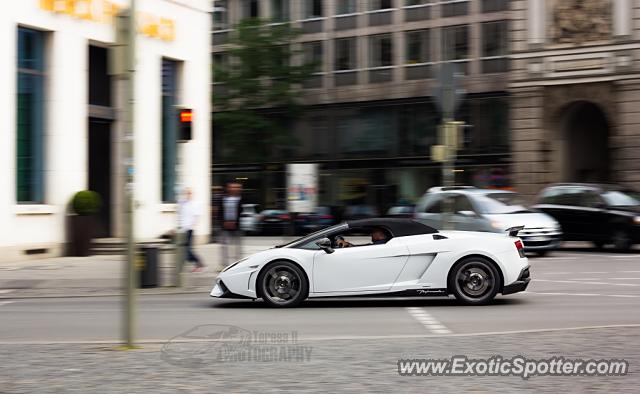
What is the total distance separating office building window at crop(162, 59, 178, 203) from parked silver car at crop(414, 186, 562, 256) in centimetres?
910

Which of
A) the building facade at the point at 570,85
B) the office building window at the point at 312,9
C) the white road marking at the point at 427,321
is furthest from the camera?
the office building window at the point at 312,9

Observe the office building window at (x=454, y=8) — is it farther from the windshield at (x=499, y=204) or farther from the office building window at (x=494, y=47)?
the windshield at (x=499, y=204)

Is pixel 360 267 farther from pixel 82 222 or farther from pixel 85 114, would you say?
pixel 85 114

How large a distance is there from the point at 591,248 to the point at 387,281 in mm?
15254

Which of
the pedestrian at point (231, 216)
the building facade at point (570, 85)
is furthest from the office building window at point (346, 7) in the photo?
the pedestrian at point (231, 216)

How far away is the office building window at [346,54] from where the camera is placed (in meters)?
49.2


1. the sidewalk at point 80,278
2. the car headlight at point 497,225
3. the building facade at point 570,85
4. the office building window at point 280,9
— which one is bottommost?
the sidewalk at point 80,278

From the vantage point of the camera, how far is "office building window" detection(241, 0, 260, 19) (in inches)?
2085

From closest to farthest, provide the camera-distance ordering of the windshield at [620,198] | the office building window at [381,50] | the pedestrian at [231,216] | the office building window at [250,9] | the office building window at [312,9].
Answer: the pedestrian at [231,216] < the windshield at [620,198] < the office building window at [381,50] < the office building window at [312,9] < the office building window at [250,9]

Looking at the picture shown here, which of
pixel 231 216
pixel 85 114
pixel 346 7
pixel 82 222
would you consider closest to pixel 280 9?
pixel 346 7

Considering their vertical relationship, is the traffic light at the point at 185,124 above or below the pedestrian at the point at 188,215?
above

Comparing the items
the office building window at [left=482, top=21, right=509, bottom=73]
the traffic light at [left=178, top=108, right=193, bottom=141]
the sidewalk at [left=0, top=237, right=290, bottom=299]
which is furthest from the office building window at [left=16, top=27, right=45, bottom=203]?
the office building window at [left=482, top=21, right=509, bottom=73]

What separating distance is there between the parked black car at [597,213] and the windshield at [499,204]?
2294 millimetres

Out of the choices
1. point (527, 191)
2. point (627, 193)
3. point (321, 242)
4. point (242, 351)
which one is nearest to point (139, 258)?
point (321, 242)
